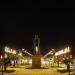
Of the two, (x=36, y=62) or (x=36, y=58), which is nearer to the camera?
(x=36, y=62)

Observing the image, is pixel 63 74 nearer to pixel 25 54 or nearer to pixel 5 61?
pixel 5 61

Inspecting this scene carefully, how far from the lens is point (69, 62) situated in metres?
38.1

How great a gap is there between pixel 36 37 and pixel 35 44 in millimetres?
1430

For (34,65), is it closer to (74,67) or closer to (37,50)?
(37,50)

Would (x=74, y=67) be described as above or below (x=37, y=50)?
below

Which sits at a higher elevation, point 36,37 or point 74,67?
point 36,37

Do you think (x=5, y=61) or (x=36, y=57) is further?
(x=36, y=57)

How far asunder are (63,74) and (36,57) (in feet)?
65.5

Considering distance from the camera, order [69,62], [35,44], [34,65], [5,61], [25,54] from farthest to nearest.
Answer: [25,54] < [35,44] < [34,65] < [5,61] < [69,62]

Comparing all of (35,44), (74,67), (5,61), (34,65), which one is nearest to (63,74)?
(74,67)

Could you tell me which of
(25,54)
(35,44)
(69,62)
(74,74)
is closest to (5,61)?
(69,62)

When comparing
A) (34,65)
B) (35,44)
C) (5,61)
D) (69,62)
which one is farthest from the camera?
(35,44)

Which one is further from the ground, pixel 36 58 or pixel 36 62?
pixel 36 58

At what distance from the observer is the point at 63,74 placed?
35344 mm
